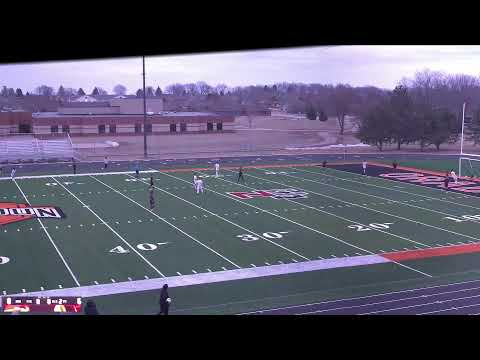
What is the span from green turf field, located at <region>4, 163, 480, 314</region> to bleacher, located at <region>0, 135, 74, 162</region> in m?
11.6

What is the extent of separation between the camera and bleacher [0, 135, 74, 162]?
110 feet

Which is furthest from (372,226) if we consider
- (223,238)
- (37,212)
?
(37,212)

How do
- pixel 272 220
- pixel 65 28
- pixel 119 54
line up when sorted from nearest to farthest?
pixel 65 28
pixel 119 54
pixel 272 220

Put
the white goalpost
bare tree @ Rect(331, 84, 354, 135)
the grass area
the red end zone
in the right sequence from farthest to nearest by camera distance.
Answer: bare tree @ Rect(331, 84, 354, 135)
the grass area
the white goalpost
the red end zone

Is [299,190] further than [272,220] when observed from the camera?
Yes

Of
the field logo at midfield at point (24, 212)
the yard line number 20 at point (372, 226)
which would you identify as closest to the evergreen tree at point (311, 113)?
the field logo at midfield at point (24, 212)

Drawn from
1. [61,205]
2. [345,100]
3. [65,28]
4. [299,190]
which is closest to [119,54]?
[65,28]

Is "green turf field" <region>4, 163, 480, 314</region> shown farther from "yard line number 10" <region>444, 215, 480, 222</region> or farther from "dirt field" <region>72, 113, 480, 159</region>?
"dirt field" <region>72, 113, 480, 159</region>

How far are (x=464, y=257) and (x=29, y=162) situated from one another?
25822 mm

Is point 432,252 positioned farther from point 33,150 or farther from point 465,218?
point 33,150

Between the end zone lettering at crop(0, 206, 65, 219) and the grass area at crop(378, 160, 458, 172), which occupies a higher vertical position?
the grass area at crop(378, 160, 458, 172)

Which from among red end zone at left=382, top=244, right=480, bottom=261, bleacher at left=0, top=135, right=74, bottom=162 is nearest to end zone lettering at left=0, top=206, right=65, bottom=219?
red end zone at left=382, top=244, right=480, bottom=261
